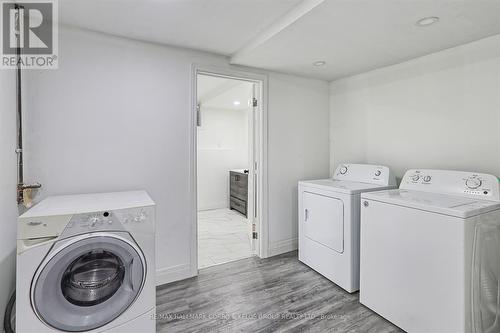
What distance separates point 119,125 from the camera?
2158 mm

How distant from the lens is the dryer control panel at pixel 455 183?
5.84ft

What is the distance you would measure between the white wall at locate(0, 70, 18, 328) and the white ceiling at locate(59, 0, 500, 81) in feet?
2.26

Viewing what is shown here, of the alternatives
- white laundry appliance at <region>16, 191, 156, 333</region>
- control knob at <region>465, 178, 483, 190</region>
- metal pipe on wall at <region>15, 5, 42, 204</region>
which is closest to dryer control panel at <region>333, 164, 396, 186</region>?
control knob at <region>465, 178, 483, 190</region>

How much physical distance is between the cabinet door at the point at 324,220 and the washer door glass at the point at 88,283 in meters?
1.62

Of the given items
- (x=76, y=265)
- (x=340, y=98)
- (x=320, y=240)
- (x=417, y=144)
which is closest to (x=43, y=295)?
(x=76, y=265)

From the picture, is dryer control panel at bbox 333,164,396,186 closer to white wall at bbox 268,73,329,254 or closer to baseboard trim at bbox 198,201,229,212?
white wall at bbox 268,73,329,254

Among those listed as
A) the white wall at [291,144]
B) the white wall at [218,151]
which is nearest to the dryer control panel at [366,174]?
the white wall at [291,144]

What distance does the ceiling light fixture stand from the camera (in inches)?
67.3

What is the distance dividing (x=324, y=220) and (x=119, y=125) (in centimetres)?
203

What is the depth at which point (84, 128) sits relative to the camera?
2.04 m

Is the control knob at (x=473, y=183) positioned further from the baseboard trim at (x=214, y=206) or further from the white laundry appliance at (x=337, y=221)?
the baseboard trim at (x=214, y=206)

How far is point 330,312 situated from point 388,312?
0.41 meters

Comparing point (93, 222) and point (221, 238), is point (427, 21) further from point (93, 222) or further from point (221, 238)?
point (221, 238)

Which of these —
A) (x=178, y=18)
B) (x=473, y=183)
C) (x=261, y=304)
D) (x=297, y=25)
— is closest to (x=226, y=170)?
(x=261, y=304)
